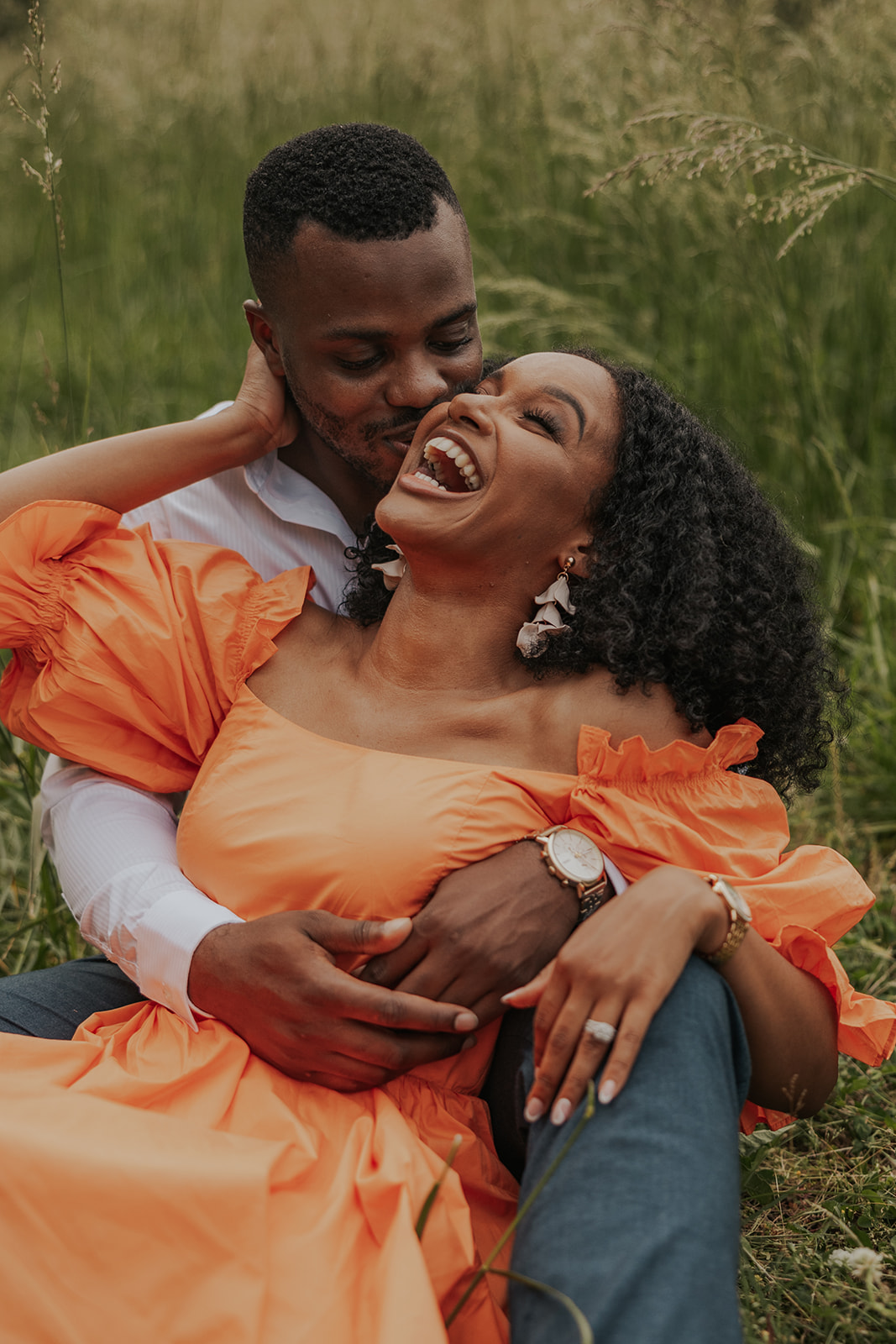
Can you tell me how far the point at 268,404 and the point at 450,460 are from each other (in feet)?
1.88

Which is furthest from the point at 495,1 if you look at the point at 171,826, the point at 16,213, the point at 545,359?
the point at 171,826

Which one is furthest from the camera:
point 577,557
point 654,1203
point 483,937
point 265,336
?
point 265,336

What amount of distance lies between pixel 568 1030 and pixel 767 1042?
369mm

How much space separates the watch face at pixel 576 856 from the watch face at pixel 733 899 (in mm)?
213

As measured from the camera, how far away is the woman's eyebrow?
6.69ft

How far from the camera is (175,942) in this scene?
1906 mm

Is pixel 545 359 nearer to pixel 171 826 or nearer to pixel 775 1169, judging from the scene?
pixel 171 826

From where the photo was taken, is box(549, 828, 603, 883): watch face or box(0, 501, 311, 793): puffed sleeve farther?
box(0, 501, 311, 793): puffed sleeve

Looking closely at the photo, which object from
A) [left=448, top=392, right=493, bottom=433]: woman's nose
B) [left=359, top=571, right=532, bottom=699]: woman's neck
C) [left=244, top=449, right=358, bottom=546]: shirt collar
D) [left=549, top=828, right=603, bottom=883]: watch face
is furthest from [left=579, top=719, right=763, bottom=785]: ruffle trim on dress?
[left=244, top=449, right=358, bottom=546]: shirt collar

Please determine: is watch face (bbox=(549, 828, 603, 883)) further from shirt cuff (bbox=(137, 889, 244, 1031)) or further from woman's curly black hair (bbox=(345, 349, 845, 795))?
shirt cuff (bbox=(137, 889, 244, 1031))

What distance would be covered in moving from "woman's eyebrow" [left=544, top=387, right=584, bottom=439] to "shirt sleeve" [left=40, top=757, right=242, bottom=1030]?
3.35 feet

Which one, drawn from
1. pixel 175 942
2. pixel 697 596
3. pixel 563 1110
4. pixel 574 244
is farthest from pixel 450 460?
pixel 574 244

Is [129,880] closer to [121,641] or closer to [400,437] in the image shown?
[121,641]

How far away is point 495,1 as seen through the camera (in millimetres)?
5023
